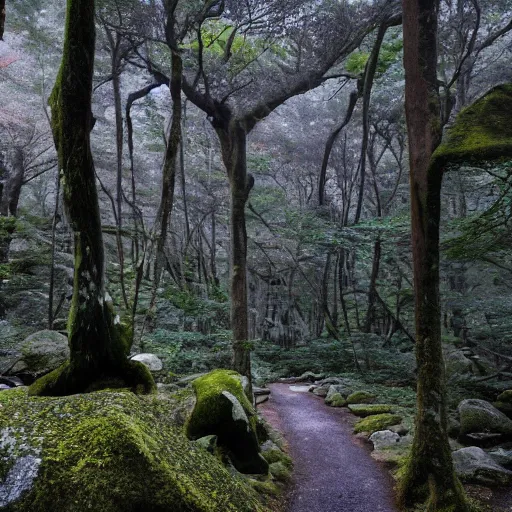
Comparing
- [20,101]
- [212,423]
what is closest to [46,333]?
[212,423]

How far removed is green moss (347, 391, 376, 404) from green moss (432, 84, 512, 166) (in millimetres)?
7093

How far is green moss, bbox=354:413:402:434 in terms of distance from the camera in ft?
23.3

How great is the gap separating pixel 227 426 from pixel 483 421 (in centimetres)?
460

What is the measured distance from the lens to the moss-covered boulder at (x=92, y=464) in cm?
156

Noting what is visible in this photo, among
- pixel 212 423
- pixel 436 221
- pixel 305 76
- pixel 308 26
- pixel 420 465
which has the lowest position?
pixel 420 465

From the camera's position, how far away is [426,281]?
13.9ft

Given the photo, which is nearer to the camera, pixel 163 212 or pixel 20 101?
pixel 163 212

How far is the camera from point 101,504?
158 centimetres

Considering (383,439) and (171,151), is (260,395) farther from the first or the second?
(171,151)

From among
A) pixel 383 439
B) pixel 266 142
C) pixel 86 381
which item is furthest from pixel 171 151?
pixel 266 142

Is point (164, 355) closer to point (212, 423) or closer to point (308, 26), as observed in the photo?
point (212, 423)

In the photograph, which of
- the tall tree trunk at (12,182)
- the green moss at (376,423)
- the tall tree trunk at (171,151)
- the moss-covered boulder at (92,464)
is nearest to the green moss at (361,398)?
the green moss at (376,423)

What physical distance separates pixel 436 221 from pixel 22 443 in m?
3.92

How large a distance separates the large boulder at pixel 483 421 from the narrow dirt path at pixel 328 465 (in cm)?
180
